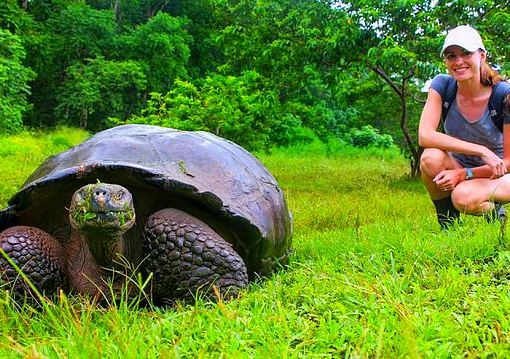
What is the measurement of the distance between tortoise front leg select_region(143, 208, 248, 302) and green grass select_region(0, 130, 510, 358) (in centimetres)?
11

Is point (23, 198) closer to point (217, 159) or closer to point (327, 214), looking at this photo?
point (217, 159)

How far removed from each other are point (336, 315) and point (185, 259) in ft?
2.27

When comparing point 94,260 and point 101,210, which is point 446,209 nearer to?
point 94,260

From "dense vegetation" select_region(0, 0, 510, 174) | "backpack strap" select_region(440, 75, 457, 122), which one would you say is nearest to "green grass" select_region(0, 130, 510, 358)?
"backpack strap" select_region(440, 75, 457, 122)

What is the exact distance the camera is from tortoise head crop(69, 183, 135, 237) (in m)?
1.79

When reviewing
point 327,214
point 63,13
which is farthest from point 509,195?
point 63,13

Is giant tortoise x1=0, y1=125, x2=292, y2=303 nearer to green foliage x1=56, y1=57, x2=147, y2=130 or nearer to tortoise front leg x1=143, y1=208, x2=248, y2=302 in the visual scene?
tortoise front leg x1=143, y1=208, x2=248, y2=302

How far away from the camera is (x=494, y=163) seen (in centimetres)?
293

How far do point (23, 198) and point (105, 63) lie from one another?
2011cm

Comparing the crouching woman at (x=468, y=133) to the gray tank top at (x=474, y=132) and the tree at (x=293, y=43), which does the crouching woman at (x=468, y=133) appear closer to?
the gray tank top at (x=474, y=132)

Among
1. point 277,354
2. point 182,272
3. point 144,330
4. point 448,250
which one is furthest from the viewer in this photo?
point 448,250

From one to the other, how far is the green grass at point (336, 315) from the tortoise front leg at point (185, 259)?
0.37 ft

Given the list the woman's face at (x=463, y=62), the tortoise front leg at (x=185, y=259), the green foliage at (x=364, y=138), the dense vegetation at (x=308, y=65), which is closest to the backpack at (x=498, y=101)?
the woman's face at (x=463, y=62)

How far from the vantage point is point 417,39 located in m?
7.25
